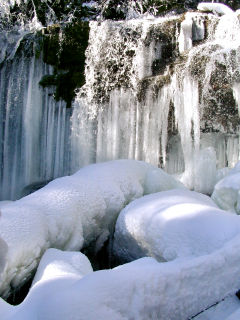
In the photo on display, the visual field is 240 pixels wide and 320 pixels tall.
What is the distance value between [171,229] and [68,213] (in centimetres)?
123

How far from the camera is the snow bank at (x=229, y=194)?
4.09 metres

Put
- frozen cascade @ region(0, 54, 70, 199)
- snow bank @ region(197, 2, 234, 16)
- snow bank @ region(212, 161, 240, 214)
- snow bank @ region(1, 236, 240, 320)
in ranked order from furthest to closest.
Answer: frozen cascade @ region(0, 54, 70, 199)
snow bank @ region(197, 2, 234, 16)
snow bank @ region(212, 161, 240, 214)
snow bank @ region(1, 236, 240, 320)

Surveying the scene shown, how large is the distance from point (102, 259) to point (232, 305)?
2001mm

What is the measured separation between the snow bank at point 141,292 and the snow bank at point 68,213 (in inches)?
16.0

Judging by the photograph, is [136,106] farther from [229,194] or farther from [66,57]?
[229,194]

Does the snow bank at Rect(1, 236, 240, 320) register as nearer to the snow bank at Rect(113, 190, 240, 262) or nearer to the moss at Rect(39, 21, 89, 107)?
the snow bank at Rect(113, 190, 240, 262)

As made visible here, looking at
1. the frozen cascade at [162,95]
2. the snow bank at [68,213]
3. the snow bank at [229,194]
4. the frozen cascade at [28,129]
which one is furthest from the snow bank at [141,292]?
A: the frozen cascade at [28,129]

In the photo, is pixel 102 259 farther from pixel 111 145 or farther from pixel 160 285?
pixel 111 145

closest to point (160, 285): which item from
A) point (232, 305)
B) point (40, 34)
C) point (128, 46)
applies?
point (232, 305)

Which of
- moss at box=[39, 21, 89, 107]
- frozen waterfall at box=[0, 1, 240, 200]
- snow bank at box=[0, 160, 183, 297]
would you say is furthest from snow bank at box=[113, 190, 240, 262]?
moss at box=[39, 21, 89, 107]

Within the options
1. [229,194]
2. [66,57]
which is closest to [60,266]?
[229,194]

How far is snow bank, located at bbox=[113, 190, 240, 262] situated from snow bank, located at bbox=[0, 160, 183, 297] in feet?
1.26

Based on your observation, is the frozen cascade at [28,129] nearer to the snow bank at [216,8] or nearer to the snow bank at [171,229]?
the snow bank at [216,8]

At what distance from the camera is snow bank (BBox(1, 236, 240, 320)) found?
1.74m
